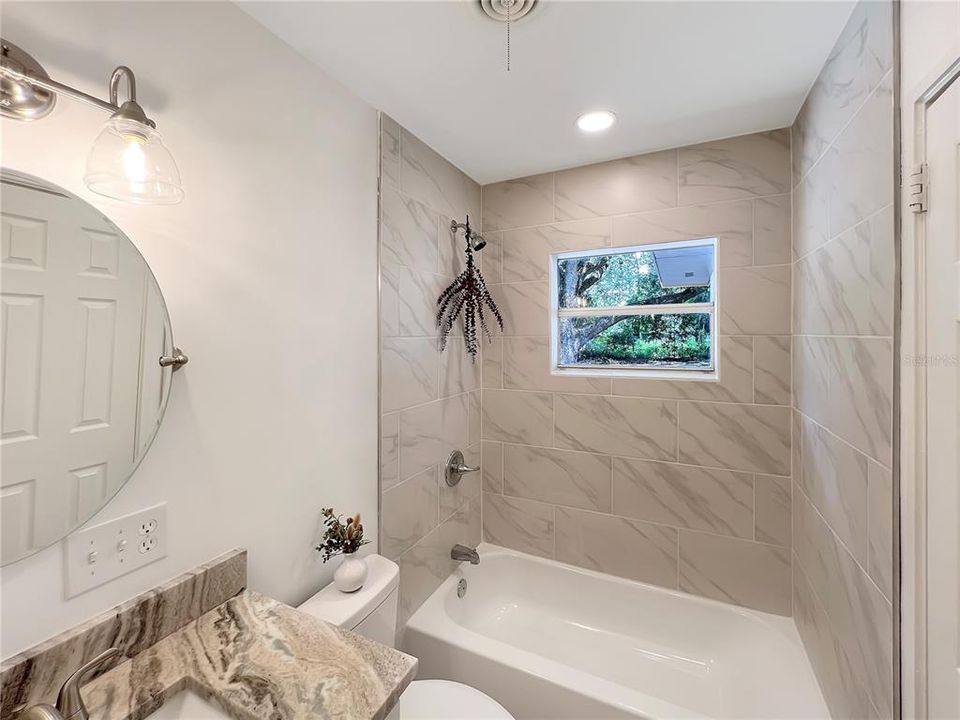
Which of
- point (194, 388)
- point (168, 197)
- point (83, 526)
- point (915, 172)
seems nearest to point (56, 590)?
point (83, 526)

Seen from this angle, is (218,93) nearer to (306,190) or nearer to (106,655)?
(306,190)

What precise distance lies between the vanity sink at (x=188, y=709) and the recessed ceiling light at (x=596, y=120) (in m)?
2.08

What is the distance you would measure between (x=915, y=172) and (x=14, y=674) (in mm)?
1987

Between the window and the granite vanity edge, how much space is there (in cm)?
167

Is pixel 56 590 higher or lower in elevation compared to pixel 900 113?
lower

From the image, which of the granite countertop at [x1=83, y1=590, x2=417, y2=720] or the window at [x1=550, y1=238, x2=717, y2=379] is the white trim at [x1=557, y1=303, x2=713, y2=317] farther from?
the granite countertop at [x1=83, y1=590, x2=417, y2=720]

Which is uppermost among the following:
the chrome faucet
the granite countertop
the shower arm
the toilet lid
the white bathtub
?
the shower arm

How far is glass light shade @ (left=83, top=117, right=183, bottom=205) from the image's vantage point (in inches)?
30.7

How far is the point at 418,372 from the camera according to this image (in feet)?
6.02

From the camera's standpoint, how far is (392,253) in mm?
1685

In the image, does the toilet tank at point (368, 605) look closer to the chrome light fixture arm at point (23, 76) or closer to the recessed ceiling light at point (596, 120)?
the chrome light fixture arm at point (23, 76)

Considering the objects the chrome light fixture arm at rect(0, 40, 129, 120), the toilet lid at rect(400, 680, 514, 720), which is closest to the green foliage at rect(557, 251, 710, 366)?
the toilet lid at rect(400, 680, 514, 720)

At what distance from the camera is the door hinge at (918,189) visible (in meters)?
0.87

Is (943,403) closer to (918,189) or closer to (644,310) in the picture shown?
(918,189)
